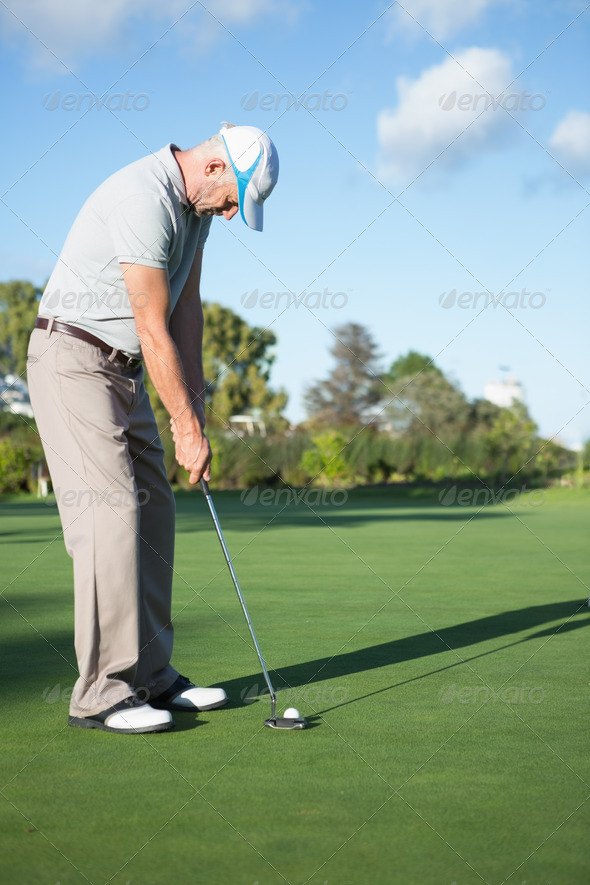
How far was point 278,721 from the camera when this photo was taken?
325 cm

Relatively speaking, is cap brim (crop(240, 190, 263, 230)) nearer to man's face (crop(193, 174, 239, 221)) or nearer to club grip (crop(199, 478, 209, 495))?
man's face (crop(193, 174, 239, 221))

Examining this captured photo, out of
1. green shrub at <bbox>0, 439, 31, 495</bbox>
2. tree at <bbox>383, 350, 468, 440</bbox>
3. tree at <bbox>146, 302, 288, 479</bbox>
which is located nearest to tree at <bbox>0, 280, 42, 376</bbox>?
tree at <bbox>146, 302, 288, 479</bbox>

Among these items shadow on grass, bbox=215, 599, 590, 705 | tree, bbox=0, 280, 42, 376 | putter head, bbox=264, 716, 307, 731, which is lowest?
shadow on grass, bbox=215, 599, 590, 705

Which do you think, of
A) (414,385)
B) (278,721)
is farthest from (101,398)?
(414,385)

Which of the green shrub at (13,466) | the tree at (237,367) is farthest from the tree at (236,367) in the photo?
the green shrub at (13,466)

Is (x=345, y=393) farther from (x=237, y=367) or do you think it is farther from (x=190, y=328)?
(x=190, y=328)

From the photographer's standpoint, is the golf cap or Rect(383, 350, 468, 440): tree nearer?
the golf cap

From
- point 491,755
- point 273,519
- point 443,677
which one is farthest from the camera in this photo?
point 273,519

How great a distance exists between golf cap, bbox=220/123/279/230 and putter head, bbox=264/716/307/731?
171 centimetres

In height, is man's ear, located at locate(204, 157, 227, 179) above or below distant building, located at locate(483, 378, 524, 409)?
below

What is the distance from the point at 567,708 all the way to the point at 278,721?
3.50 ft

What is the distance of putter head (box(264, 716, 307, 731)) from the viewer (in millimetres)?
3217

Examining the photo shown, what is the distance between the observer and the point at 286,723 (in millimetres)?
3230

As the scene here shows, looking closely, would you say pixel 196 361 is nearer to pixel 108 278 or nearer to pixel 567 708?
pixel 108 278
